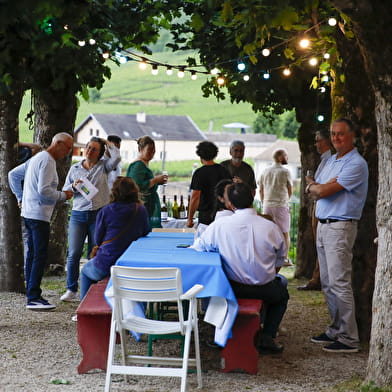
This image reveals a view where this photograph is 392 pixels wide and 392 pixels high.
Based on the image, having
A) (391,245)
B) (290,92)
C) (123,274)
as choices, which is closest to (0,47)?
(123,274)

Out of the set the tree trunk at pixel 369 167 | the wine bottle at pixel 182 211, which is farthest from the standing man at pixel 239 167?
the tree trunk at pixel 369 167

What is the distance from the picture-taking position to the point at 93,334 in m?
5.35

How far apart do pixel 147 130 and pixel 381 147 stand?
53.5 m

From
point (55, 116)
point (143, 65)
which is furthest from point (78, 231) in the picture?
point (143, 65)

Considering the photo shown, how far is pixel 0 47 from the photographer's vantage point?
403 cm

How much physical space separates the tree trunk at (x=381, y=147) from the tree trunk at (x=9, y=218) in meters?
4.64

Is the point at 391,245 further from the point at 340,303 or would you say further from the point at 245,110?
the point at 245,110

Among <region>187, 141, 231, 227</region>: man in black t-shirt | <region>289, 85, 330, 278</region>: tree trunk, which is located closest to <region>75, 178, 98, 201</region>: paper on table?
<region>187, 141, 231, 227</region>: man in black t-shirt

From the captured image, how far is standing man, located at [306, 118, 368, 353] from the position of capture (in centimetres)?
596

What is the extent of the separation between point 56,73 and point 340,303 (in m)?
3.08

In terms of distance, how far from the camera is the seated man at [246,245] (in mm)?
5383

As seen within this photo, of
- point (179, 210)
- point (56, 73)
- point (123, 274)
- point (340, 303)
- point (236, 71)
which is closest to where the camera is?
point (56, 73)

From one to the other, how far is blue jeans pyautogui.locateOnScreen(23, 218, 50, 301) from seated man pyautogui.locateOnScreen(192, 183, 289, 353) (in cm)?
252

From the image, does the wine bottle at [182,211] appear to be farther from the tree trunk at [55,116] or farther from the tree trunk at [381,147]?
the tree trunk at [381,147]
